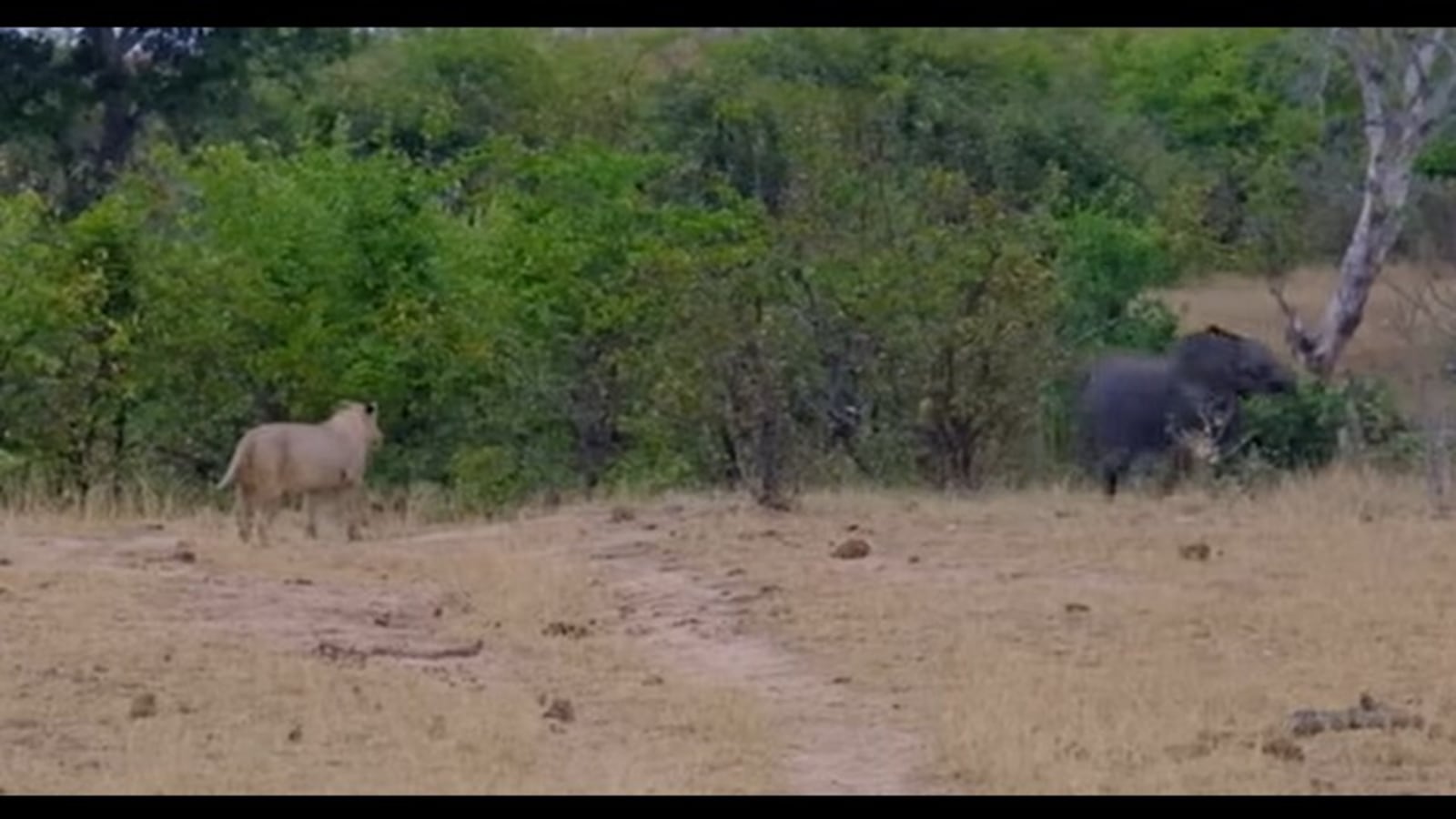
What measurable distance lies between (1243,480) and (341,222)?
6.29 m

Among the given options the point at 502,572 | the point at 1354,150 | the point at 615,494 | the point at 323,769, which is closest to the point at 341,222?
the point at 615,494

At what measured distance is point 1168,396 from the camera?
693 inches

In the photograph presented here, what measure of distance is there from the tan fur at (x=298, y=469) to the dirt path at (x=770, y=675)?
1844mm

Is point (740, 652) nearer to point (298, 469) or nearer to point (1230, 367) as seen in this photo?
point (298, 469)

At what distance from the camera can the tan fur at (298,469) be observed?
1396 cm

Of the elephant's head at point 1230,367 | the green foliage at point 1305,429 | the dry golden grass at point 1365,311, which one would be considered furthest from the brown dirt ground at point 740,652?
the dry golden grass at point 1365,311

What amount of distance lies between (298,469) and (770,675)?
202 inches

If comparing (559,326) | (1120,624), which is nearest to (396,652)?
(1120,624)

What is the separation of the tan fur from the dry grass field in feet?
0.76

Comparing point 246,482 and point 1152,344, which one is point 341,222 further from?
point 1152,344

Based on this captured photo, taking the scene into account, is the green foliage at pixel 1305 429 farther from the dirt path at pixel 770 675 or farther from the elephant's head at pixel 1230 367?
the dirt path at pixel 770 675

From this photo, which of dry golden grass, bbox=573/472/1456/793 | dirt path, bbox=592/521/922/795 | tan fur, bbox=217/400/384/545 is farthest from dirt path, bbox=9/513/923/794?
tan fur, bbox=217/400/384/545

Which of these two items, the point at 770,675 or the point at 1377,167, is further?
the point at 1377,167

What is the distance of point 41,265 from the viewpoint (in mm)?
16922
